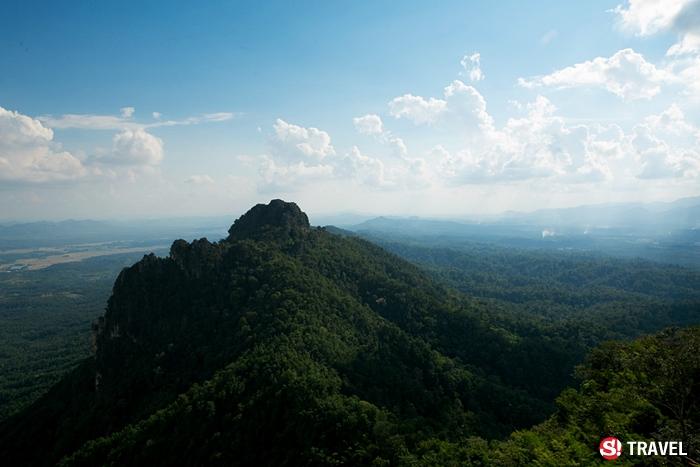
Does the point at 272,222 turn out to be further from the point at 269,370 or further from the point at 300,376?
the point at 300,376

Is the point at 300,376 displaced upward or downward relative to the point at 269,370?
downward

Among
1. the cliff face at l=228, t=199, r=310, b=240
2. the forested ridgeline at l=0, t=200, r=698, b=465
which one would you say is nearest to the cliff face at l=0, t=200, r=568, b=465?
the forested ridgeline at l=0, t=200, r=698, b=465

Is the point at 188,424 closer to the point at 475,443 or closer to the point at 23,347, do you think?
the point at 475,443

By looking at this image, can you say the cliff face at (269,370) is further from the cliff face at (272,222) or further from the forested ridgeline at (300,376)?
the cliff face at (272,222)

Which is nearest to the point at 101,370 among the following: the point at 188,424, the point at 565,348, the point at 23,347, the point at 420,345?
the point at 188,424

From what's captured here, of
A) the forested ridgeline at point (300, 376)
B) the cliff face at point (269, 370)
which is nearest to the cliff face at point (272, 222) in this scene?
the forested ridgeline at point (300, 376)

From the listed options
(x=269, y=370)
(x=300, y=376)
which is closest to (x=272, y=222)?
(x=269, y=370)

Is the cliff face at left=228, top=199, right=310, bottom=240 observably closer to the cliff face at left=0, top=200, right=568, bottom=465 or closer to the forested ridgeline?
the forested ridgeline

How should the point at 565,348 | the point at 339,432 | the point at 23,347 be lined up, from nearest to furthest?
the point at 339,432, the point at 565,348, the point at 23,347
